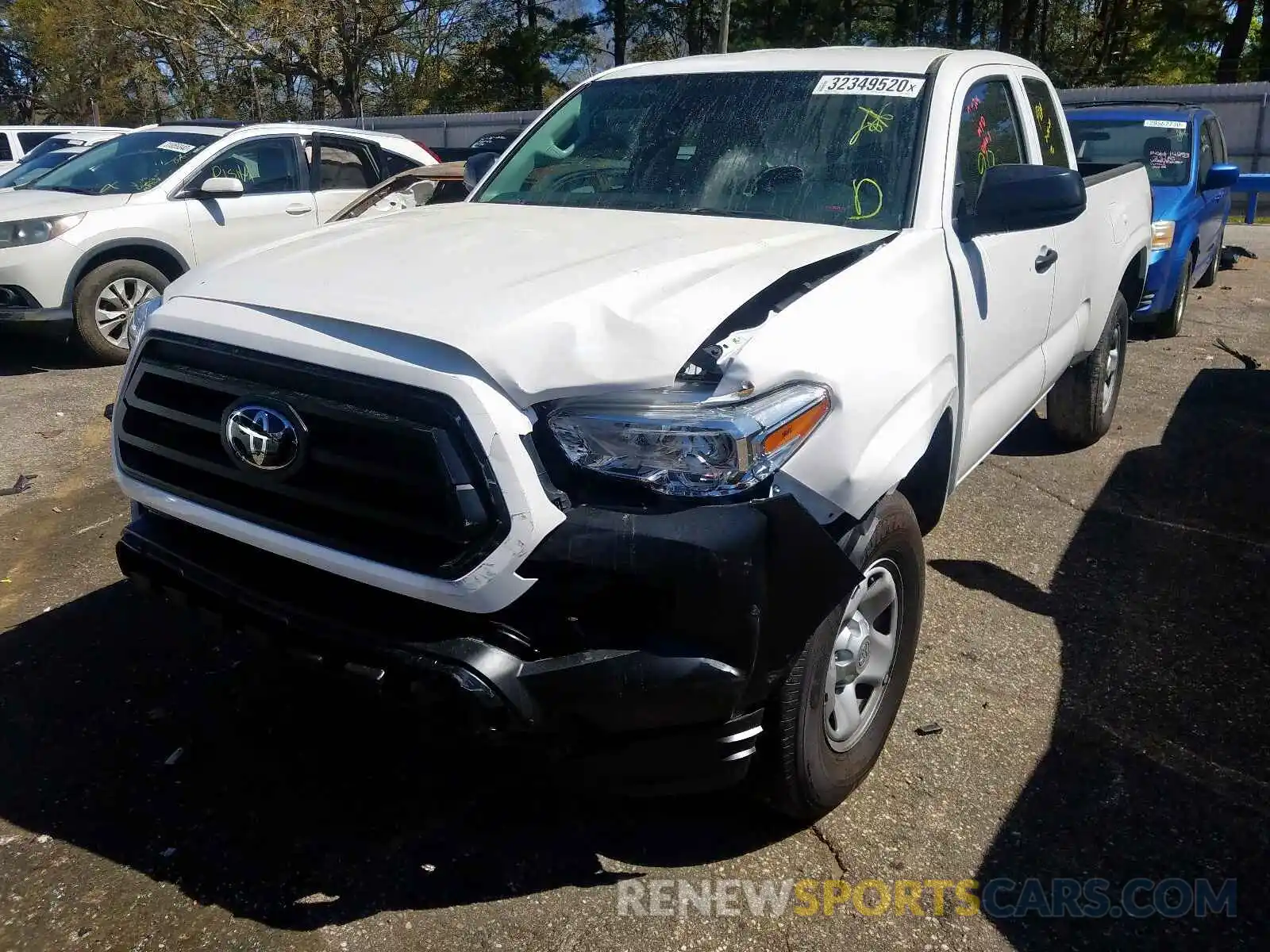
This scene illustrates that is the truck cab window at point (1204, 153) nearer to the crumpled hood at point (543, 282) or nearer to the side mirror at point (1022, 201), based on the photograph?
the side mirror at point (1022, 201)

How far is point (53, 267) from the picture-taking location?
7336 millimetres

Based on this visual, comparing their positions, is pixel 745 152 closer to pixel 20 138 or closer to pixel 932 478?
pixel 932 478

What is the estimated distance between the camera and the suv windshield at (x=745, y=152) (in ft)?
11.1

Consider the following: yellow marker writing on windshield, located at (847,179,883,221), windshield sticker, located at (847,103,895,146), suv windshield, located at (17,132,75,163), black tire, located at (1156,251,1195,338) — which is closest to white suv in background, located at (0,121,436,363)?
suv windshield, located at (17,132,75,163)

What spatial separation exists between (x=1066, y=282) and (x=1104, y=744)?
6.78 feet

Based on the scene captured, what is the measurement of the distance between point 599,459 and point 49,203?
7.20 meters

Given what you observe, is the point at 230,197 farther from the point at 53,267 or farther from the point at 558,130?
the point at 558,130

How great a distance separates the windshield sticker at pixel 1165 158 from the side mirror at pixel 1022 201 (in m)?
6.12

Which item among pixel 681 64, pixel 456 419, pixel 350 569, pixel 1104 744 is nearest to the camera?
pixel 456 419

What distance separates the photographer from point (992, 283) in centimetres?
350

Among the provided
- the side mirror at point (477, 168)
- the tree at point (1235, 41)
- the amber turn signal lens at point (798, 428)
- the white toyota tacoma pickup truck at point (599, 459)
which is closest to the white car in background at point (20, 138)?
the side mirror at point (477, 168)

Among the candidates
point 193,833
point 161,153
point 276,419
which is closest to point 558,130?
point 276,419

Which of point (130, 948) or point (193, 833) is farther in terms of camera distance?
point (193, 833)

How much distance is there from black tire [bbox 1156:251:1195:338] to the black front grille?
766cm
